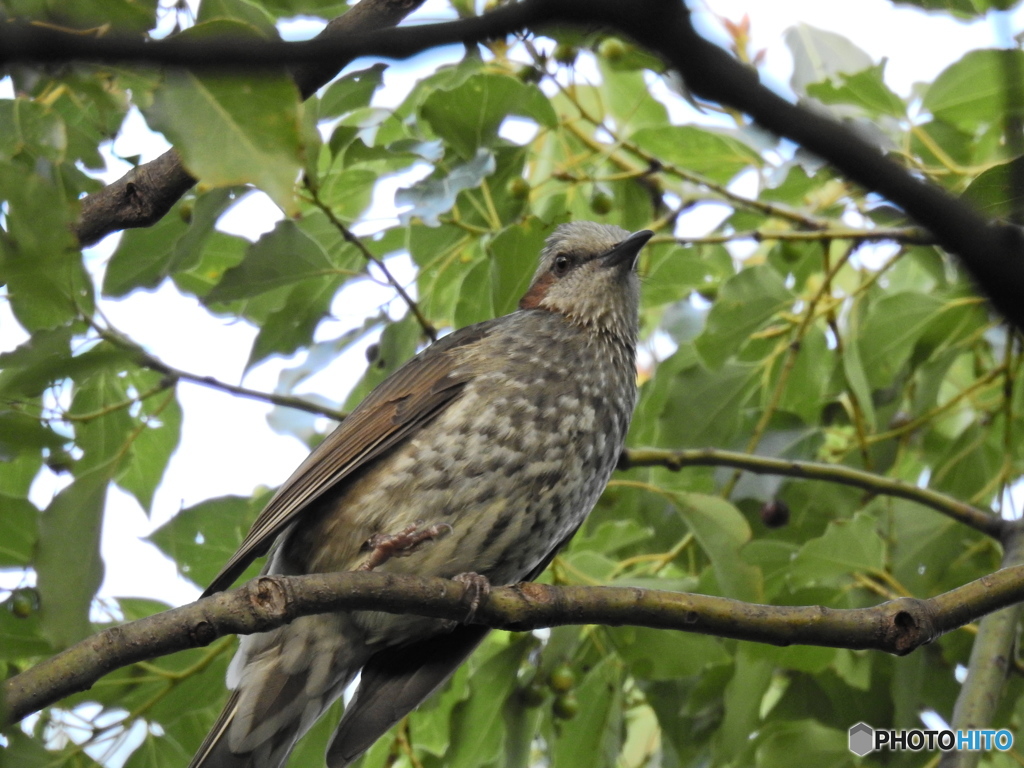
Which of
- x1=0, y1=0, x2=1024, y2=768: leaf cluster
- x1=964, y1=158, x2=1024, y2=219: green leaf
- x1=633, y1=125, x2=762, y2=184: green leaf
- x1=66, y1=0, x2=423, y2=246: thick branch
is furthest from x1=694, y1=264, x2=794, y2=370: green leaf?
x1=964, y1=158, x2=1024, y2=219: green leaf

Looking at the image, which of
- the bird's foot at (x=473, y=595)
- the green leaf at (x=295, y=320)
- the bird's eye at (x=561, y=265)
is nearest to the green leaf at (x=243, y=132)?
the bird's foot at (x=473, y=595)

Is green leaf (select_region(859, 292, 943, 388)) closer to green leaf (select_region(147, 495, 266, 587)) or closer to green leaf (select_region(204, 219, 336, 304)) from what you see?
green leaf (select_region(204, 219, 336, 304))

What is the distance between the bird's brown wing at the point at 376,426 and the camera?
134 inches

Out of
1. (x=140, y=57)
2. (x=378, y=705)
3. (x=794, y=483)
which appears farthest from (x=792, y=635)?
(x=140, y=57)

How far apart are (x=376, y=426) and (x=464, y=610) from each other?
3.31 feet

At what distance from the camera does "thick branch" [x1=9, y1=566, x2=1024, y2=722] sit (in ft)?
7.61

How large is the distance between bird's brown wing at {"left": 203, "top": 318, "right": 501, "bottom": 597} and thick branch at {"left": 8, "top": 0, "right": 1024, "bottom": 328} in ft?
7.57

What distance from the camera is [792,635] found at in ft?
Answer: 8.16

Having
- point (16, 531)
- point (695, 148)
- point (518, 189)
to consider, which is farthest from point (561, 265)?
point (16, 531)

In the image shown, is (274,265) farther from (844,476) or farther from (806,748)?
(806,748)

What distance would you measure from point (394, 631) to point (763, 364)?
164cm

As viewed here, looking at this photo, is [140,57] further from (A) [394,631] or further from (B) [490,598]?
(A) [394,631]

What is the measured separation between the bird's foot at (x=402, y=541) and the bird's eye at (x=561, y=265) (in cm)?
155

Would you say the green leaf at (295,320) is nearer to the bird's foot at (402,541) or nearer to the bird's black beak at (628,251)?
the bird's foot at (402,541)
